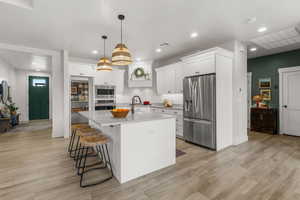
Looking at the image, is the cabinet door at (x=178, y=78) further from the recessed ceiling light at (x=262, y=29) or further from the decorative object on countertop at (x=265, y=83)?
the decorative object on countertop at (x=265, y=83)

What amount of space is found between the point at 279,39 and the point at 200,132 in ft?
10.4

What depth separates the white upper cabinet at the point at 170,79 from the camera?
4510 mm

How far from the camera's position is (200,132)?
3.63 metres

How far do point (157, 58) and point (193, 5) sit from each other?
3322 millimetres

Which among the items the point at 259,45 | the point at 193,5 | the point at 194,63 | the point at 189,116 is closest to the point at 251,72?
the point at 259,45

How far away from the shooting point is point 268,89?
510 cm

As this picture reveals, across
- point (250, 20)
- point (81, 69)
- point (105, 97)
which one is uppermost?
point (250, 20)

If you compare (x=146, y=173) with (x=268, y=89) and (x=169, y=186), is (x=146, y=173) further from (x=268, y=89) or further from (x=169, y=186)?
(x=268, y=89)

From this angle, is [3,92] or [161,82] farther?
[3,92]

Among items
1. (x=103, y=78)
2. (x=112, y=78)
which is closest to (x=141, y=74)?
(x=112, y=78)

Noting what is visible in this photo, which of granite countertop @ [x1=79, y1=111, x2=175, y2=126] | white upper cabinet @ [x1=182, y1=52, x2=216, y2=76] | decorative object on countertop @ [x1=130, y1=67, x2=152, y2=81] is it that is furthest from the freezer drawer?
decorative object on countertop @ [x1=130, y1=67, x2=152, y2=81]

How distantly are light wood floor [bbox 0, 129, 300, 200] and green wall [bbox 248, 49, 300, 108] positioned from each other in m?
2.47

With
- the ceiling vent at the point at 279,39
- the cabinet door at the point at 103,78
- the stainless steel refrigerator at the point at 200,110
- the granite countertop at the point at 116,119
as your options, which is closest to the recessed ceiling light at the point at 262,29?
the ceiling vent at the point at 279,39

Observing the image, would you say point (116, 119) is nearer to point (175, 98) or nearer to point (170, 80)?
point (170, 80)
